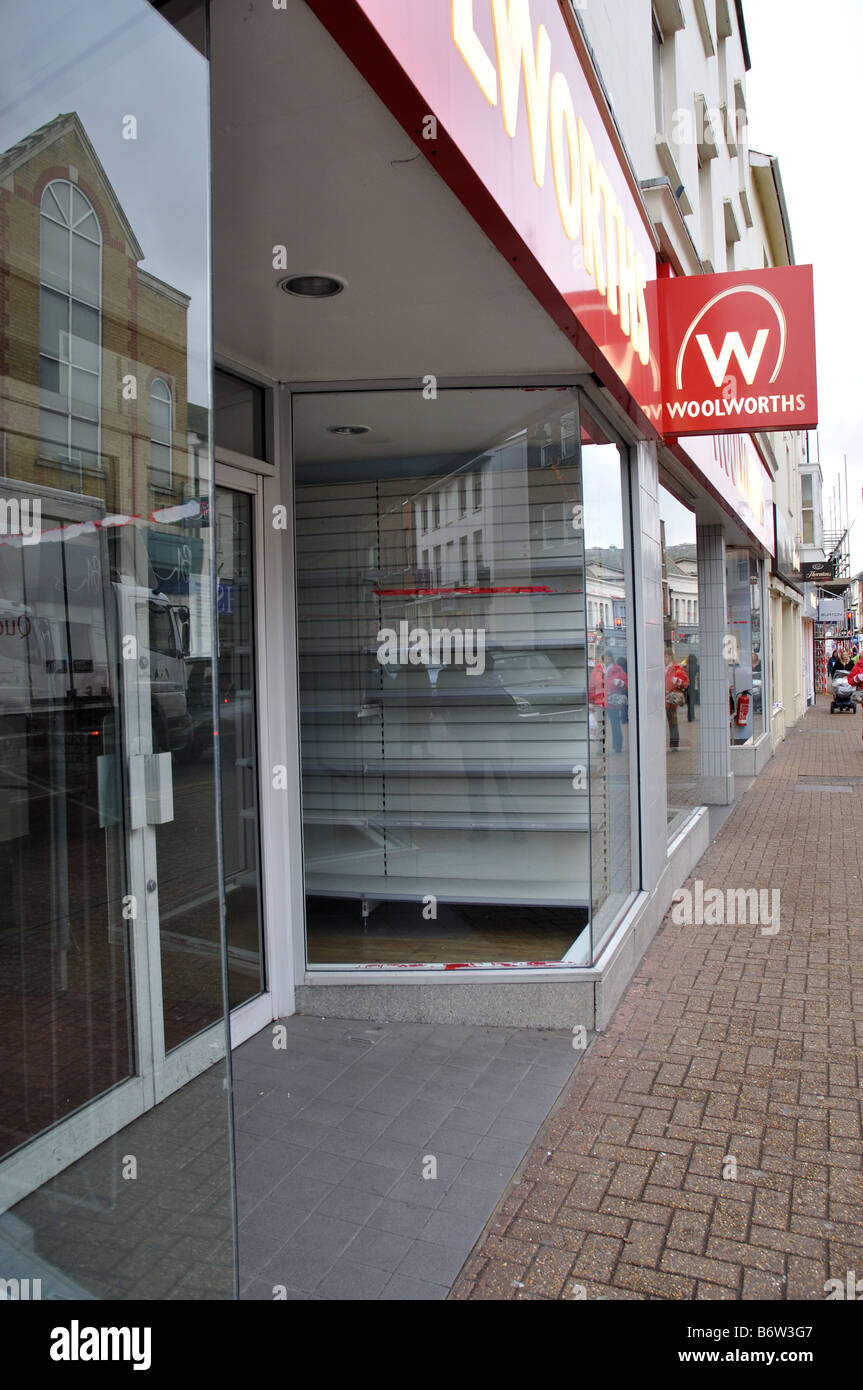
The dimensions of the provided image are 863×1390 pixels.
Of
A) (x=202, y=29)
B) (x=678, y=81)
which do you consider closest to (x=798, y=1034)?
(x=202, y=29)

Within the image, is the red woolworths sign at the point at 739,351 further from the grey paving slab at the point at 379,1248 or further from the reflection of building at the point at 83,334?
the grey paving slab at the point at 379,1248

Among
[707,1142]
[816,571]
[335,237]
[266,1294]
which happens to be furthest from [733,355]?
[816,571]

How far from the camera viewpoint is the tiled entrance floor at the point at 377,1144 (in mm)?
2777

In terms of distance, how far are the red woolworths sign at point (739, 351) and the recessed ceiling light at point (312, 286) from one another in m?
3.33

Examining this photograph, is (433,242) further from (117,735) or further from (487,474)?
(487,474)

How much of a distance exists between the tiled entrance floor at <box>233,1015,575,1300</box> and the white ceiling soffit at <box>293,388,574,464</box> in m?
3.02

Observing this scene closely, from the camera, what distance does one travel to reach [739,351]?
19.8 feet

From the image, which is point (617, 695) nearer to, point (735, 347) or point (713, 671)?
point (735, 347)

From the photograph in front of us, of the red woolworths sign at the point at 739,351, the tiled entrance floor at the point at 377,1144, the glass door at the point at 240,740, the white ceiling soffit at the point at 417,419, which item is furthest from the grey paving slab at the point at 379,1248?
the red woolworths sign at the point at 739,351

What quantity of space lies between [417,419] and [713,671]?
7.84 m

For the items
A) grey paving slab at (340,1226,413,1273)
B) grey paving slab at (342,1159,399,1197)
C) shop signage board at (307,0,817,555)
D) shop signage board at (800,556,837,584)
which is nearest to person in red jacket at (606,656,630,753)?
shop signage board at (307,0,817,555)

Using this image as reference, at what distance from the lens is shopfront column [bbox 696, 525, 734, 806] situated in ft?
38.4

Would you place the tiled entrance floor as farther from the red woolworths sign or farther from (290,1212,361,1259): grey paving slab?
the red woolworths sign

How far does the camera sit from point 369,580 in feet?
18.6
